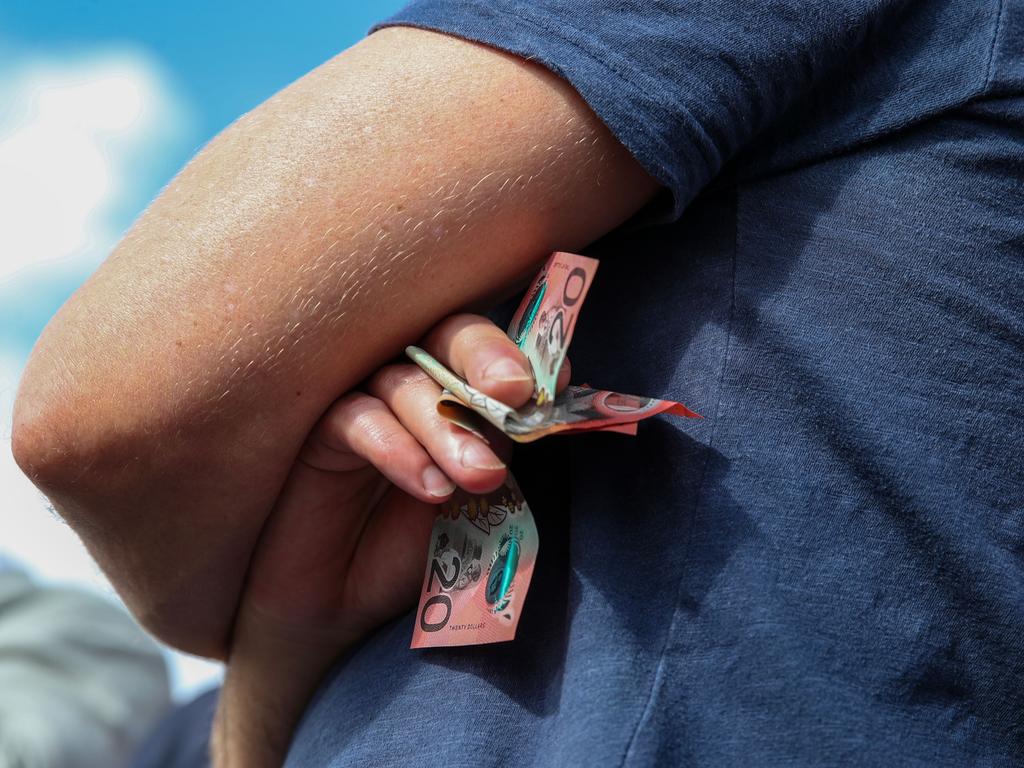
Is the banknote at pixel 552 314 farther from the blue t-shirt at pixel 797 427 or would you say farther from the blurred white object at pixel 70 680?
the blurred white object at pixel 70 680

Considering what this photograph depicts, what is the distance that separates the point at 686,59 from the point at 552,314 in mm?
194

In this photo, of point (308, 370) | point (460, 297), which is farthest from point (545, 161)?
point (308, 370)

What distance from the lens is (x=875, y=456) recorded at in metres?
0.66

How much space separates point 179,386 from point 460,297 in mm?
210

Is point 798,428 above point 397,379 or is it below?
below

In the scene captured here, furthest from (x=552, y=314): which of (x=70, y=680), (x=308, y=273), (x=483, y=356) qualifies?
(x=70, y=680)

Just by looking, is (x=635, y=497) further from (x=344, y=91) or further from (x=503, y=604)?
(x=344, y=91)

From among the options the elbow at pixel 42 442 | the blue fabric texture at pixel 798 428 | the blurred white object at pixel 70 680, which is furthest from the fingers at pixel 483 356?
→ the blurred white object at pixel 70 680

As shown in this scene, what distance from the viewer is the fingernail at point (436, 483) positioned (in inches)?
26.9

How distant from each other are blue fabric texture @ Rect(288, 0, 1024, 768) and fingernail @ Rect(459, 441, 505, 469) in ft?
0.35

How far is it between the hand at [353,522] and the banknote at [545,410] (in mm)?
11

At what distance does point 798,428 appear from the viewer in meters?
0.67

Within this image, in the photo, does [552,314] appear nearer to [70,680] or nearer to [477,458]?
[477,458]

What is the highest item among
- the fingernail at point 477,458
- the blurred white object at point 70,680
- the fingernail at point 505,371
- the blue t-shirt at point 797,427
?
the fingernail at point 505,371
